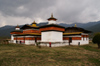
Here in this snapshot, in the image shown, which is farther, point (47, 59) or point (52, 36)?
point (52, 36)

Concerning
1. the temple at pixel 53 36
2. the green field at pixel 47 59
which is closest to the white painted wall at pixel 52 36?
the temple at pixel 53 36

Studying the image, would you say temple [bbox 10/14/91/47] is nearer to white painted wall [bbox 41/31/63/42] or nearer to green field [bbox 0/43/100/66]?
white painted wall [bbox 41/31/63/42]

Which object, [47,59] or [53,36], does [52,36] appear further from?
[47,59]

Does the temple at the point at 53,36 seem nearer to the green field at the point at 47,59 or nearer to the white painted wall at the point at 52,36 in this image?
the white painted wall at the point at 52,36

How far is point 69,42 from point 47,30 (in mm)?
8198

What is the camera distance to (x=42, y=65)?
305 inches

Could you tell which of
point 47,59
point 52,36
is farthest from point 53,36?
point 47,59

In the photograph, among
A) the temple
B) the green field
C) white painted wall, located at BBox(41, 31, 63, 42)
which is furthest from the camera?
the temple

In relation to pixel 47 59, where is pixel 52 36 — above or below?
above

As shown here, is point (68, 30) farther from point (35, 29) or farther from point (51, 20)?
point (35, 29)

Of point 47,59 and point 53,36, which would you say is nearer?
point 47,59

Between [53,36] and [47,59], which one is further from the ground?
[53,36]

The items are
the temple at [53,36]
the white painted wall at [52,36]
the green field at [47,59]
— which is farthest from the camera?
the temple at [53,36]

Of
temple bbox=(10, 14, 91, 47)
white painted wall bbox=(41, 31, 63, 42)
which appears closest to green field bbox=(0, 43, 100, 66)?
temple bbox=(10, 14, 91, 47)
